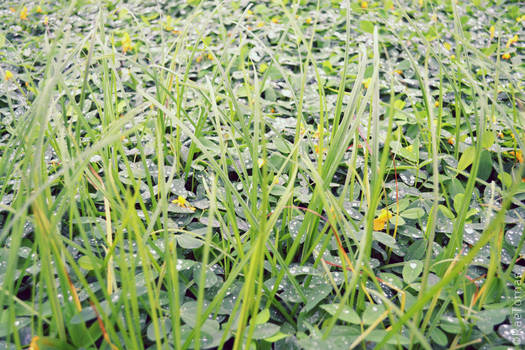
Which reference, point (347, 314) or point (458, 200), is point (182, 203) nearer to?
point (347, 314)

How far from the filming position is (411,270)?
0.72 meters

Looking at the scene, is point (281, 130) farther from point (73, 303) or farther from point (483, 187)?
point (73, 303)

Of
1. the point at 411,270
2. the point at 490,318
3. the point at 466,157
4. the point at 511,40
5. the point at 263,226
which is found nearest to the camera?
the point at 263,226

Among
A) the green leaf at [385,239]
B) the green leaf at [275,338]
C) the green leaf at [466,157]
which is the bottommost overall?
the green leaf at [275,338]

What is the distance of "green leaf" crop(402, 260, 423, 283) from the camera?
70 cm

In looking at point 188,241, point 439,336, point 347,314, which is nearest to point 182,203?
point 188,241

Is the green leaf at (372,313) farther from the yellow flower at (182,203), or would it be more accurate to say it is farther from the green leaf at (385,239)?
the yellow flower at (182,203)

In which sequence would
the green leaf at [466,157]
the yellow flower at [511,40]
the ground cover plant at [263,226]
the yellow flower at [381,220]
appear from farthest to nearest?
1. the yellow flower at [511,40]
2. the green leaf at [466,157]
3. the yellow flower at [381,220]
4. the ground cover plant at [263,226]

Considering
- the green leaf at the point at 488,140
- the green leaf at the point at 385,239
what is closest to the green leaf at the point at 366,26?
the green leaf at the point at 488,140

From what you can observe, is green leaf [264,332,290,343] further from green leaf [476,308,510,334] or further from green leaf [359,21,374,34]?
green leaf [359,21,374,34]

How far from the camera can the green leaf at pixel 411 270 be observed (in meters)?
0.70

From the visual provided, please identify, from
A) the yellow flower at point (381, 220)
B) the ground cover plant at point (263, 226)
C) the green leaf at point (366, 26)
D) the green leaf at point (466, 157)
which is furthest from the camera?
the green leaf at point (366, 26)

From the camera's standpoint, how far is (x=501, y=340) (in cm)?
62

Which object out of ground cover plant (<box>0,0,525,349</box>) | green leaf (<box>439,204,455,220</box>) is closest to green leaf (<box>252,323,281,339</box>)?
ground cover plant (<box>0,0,525,349</box>)
